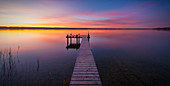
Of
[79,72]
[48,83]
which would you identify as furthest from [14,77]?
[79,72]

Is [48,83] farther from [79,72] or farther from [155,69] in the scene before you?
[155,69]

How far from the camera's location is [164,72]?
25.8ft

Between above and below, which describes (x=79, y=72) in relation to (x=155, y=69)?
above

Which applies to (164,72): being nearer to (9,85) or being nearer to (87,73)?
(87,73)

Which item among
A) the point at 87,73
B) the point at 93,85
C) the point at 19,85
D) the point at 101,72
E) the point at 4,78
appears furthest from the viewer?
the point at 101,72

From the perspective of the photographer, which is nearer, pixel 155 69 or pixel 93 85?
pixel 93 85

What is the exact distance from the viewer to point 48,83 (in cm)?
645

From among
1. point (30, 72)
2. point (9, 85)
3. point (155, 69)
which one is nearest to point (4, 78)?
point (9, 85)

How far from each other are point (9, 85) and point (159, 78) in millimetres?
10420

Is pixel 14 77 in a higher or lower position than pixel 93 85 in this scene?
lower

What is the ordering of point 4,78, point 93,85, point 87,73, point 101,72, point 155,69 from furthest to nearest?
point 155,69 → point 101,72 → point 4,78 → point 87,73 → point 93,85

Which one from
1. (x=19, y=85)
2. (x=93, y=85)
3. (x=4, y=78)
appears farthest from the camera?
(x=4, y=78)

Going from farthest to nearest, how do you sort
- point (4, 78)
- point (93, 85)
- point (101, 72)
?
1. point (101, 72)
2. point (4, 78)
3. point (93, 85)

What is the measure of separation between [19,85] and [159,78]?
31.9 feet
